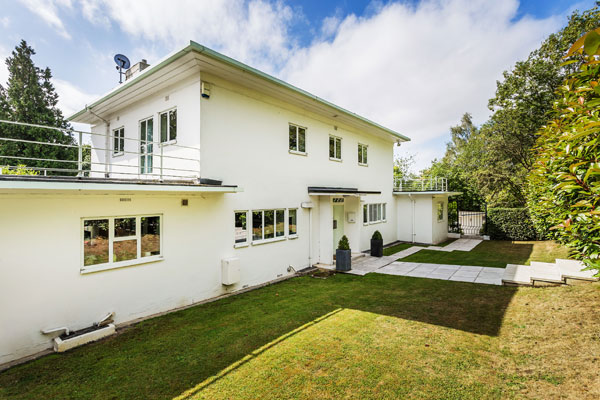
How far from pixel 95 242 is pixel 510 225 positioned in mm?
22628

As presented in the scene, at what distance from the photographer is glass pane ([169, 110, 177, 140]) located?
945 centimetres

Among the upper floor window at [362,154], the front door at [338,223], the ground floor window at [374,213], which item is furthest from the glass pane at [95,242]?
the upper floor window at [362,154]

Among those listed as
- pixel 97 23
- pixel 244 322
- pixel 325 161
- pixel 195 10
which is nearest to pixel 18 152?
pixel 97 23

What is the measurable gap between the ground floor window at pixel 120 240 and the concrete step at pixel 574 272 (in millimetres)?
11240

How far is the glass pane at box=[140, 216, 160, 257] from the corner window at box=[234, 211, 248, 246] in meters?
2.47

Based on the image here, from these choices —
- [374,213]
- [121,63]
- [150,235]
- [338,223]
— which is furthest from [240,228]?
[374,213]

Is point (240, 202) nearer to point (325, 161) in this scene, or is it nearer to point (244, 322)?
point (244, 322)

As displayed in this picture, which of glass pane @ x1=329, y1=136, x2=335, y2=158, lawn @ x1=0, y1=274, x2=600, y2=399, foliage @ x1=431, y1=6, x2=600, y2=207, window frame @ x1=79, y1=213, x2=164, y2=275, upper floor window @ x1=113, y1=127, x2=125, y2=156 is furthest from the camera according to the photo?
foliage @ x1=431, y1=6, x2=600, y2=207

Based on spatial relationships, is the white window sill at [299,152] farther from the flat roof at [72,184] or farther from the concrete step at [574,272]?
the concrete step at [574,272]

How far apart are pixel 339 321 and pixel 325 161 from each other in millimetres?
8068

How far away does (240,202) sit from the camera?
957 centimetres

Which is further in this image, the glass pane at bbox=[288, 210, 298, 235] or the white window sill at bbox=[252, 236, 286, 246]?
the glass pane at bbox=[288, 210, 298, 235]

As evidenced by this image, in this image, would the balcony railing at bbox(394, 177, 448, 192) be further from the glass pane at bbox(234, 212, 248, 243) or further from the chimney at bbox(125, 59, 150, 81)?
the chimney at bbox(125, 59, 150, 81)

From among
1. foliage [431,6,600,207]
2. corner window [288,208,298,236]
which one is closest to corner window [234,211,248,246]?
corner window [288,208,298,236]
